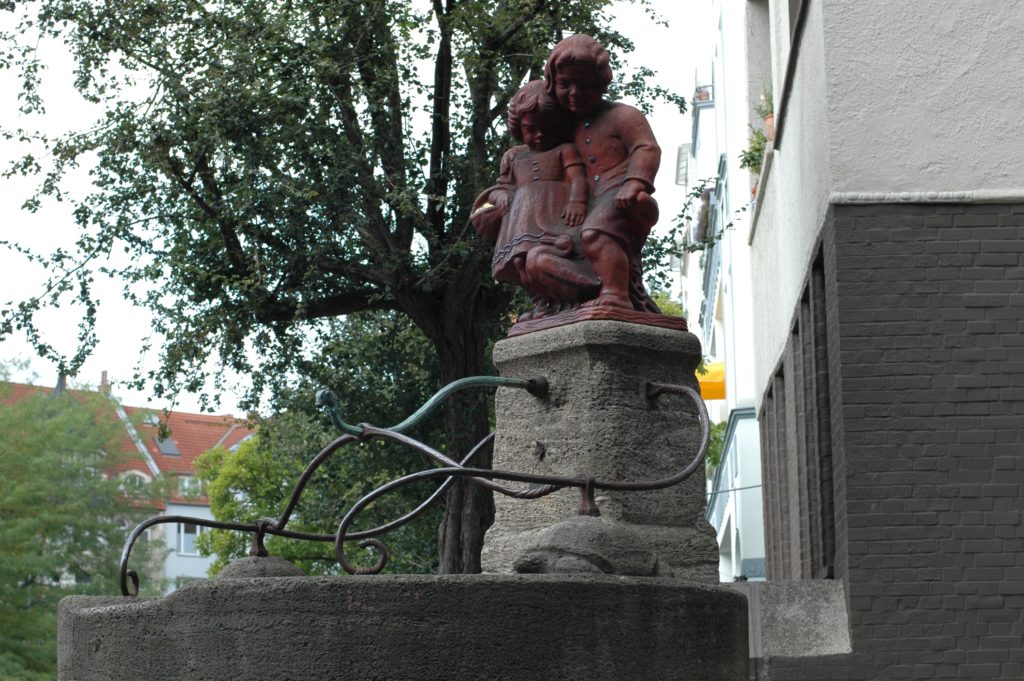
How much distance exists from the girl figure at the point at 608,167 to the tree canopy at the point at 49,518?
86.4 ft

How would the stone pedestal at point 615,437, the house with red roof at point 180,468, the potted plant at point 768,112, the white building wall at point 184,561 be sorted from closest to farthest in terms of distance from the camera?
the stone pedestal at point 615,437 < the potted plant at point 768,112 < the house with red roof at point 180,468 < the white building wall at point 184,561

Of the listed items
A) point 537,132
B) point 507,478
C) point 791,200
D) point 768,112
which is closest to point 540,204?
point 537,132

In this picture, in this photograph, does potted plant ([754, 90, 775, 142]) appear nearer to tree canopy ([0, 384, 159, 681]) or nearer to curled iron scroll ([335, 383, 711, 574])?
curled iron scroll ([335, 383, 711, 574])

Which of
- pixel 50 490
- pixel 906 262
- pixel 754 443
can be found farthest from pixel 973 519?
pixel 50 490

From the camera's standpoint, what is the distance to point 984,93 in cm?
1026

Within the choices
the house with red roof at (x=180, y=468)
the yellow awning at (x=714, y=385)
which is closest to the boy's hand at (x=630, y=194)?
the yellow awning at (x=714, y=385)

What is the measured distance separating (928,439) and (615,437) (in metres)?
3.61

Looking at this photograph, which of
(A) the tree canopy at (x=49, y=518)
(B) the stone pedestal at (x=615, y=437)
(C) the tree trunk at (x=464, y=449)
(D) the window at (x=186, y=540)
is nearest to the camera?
(B) the stone pedestal at (x=615, y=437)

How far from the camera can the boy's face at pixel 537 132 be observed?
7.58 meters

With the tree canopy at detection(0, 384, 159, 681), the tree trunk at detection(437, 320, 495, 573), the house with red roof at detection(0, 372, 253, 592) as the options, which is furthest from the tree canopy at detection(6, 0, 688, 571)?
the house with red roof at detection(0, 372, 253, 592)

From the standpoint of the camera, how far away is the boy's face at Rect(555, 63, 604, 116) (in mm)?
7367

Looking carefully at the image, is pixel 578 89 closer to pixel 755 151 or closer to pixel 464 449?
pixel 464 449

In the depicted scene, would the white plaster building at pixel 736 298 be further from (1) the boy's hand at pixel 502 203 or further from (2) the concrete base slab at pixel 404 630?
(2) the concrete base slab at pixel 404 630

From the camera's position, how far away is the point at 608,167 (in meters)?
7.43
